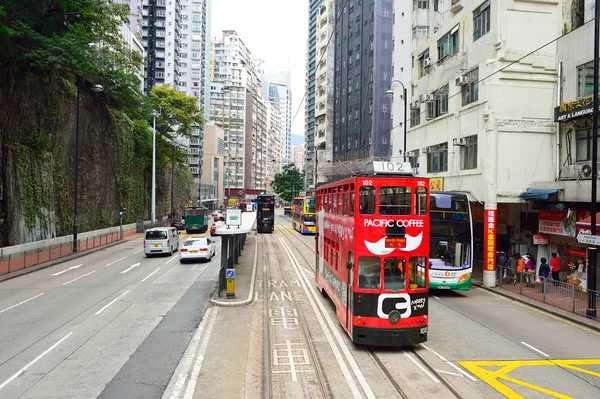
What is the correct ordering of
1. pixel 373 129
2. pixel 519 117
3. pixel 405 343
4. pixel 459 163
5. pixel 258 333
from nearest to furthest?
pixel 405 343 < pixel 258 333 < pixel 519 117 < pixel 459 163 < pixel 373 129

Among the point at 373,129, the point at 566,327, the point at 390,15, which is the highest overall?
the point at 390,15

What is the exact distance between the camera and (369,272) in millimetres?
10078

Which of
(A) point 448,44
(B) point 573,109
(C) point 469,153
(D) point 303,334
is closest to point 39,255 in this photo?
(D) point 303,334

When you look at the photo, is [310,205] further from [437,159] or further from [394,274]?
[394,274]

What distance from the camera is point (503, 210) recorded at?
24.8 meters

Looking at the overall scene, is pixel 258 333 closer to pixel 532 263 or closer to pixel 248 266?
pixel 248 266

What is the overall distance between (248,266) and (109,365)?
48.8ft

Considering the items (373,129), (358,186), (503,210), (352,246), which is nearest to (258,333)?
(352,246)

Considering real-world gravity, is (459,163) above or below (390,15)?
below

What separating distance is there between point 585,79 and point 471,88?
523 cm

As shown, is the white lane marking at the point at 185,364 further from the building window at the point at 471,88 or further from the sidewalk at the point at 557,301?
the building window at the point at 471,88

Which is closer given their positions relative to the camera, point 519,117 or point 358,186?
point 358,186

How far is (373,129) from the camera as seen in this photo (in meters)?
62.8

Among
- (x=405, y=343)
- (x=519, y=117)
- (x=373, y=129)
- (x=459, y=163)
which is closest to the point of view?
(x=405, y=343)
